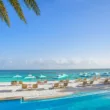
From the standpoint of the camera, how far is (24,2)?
6113 millimetres

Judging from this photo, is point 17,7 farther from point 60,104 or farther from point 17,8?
point 60,104

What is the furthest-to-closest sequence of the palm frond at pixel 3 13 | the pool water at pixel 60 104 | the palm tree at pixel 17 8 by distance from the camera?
1. the pool water at pixel 60 104
2. the palm tree at pixel 17 8
3. the palm frond at pixel 3 13

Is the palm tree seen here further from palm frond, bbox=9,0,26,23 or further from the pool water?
the pool water

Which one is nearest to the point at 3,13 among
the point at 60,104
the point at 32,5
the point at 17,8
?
the point at 17,8

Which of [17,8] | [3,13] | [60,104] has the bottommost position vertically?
[60,104]

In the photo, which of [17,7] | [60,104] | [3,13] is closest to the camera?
[3,13]

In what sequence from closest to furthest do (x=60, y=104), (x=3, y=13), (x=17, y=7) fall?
(x=3, y=13) → (x=17, y=7) → (x=60, y=104)

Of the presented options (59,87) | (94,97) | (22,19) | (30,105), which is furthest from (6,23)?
(59,87)

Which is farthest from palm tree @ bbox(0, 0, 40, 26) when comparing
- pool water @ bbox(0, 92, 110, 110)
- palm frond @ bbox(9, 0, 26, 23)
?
pool water @ bbox(0, 92, 110, 110)

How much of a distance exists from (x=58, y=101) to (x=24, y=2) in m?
10.8

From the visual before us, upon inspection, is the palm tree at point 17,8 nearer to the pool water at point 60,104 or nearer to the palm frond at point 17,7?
the palm frond at point 17,7

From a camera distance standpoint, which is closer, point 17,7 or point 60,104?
point 17,7

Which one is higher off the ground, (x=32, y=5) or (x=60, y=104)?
(x=32, y=5)

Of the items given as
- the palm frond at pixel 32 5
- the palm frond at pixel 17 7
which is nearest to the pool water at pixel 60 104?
the palm frond at pixel 17 7
